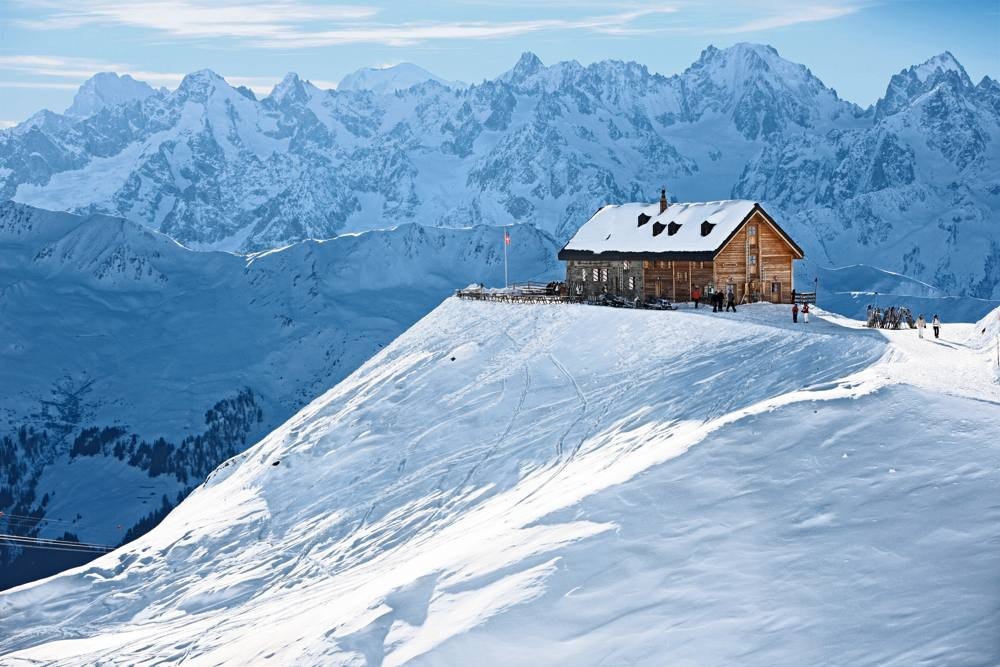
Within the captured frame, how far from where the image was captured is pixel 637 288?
239ft

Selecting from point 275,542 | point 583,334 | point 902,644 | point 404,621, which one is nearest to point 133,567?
point 275,542

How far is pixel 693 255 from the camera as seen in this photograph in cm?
6756

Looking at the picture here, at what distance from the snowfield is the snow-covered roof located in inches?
279

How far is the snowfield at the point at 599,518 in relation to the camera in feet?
86.8

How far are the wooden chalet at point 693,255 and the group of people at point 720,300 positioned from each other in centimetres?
58

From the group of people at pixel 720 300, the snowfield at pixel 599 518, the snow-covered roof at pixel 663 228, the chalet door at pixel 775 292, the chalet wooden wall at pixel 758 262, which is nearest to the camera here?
the snowfield at pixel 599 518

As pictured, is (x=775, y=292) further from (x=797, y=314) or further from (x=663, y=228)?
(x=797, y=314)

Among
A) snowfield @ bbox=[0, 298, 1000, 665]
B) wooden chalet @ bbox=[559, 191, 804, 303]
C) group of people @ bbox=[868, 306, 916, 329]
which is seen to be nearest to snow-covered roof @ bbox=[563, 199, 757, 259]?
wooden chalet @ bbox=[559, 191, 804, 303]

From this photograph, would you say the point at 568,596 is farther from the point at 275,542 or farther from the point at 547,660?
the point at 275,542

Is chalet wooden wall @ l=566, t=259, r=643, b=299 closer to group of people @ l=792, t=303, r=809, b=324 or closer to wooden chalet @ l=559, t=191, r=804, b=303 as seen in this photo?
wooden chalet @ l=559, t=191, r=804, b=303

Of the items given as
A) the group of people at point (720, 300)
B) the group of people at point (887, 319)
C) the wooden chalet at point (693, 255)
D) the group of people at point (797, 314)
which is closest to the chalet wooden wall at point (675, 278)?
the wooden chalet at point (693, 255)

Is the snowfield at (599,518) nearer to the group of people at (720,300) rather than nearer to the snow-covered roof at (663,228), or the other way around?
the group of people at (720,300)

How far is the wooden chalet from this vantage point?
67750 millimetres

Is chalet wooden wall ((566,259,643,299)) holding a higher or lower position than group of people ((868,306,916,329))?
higher
